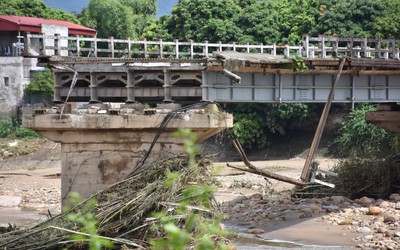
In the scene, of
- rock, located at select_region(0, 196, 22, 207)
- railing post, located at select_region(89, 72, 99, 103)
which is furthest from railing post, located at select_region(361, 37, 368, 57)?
rock, located at select_region(0, 196, 22, 207)

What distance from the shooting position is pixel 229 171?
5112 centimetres

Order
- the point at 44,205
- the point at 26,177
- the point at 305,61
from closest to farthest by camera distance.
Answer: the point at 305,61 → the point at 44,205 → the point at 26,177

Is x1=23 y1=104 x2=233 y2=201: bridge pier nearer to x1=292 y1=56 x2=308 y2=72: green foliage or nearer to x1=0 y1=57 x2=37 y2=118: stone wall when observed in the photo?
x1=292 y1=56 x2=308 y2=72: green foliage

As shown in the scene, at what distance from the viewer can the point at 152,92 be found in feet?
83.1

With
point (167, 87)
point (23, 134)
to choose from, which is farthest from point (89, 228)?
point (23, 134)

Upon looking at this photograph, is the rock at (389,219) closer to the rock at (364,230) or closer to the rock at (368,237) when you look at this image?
the rock at (364,230)

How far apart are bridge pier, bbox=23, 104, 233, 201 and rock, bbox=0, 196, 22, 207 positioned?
1874cm

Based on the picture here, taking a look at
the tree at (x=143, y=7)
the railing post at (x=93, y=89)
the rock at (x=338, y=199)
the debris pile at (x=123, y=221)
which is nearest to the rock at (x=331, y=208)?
the rock at (x=338, y=199)

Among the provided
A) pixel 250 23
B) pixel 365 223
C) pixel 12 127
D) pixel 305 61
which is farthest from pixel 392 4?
pixel 365 223

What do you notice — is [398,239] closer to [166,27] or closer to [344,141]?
[344,141]

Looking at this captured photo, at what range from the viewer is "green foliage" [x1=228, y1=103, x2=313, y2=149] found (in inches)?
2314

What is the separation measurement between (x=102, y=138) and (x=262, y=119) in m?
38.9

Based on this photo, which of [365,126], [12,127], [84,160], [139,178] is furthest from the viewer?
[12,127]

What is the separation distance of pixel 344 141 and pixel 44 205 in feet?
78.7
